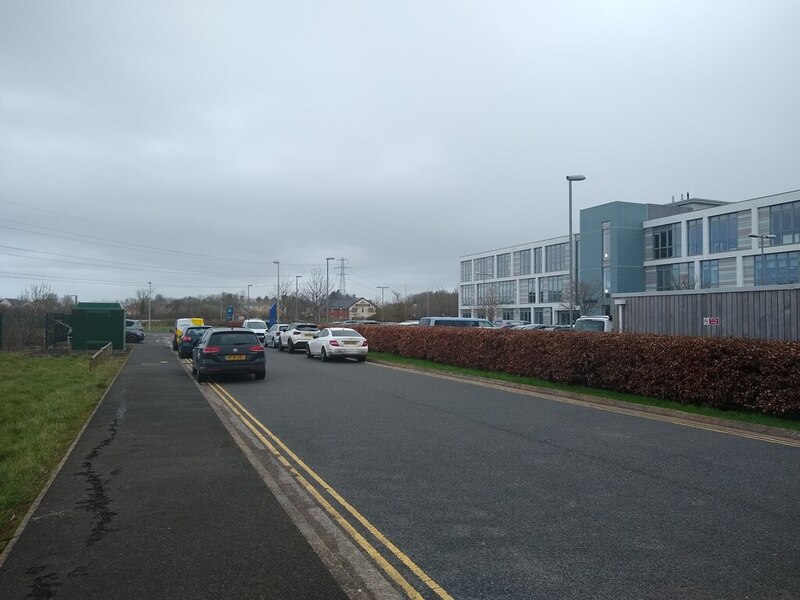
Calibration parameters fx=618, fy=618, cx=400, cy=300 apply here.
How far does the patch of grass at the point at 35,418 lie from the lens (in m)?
6.43

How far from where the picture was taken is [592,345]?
14859 mm

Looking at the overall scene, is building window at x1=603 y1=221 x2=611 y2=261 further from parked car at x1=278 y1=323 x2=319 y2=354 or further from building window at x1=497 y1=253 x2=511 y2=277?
parked car at x1=278 y1=323 x2=319 y2=354

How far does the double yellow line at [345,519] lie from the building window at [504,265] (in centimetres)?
7118

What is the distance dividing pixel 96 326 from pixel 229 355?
15.3 m

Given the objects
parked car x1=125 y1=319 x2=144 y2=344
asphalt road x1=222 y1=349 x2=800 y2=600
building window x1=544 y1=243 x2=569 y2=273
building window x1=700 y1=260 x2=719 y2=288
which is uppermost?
building window x1=544 y1=243 x2=569 y2=273

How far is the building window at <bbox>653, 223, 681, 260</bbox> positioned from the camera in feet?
184

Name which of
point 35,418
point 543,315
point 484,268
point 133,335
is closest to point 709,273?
point 543,315

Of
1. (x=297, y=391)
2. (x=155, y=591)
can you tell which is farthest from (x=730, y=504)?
Result: (x=297, y=391)

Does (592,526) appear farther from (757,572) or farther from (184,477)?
(184,477)

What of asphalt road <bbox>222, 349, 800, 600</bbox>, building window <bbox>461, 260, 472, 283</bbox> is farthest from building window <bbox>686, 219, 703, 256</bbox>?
asphalt road <bbox>222, 349, 800, 600</bbox>

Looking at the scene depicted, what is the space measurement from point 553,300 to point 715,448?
62.4 metres

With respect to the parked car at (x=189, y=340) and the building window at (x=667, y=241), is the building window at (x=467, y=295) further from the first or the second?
the parked car at (x=189, y=340)

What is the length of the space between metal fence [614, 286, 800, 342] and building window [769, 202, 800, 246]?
104 ft

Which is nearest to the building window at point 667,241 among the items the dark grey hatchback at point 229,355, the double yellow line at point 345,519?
the dark grey hatchback at point 229,355
